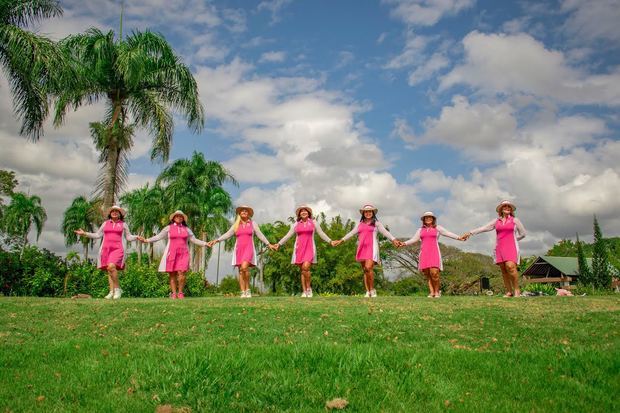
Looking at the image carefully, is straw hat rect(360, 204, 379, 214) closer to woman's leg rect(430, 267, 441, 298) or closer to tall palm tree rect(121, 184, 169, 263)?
woman's leg rect(430, 267, 441, 298)

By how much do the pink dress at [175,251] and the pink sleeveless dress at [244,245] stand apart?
4.96ft

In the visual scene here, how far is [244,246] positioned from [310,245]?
1869 millimetres

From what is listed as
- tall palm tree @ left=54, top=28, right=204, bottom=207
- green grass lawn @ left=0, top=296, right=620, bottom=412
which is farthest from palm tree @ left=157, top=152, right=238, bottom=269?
green grass lawn @ left=0, top=296, right=620, bottom=412

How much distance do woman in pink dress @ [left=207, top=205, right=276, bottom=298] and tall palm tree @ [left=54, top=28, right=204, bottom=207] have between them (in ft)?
25.6

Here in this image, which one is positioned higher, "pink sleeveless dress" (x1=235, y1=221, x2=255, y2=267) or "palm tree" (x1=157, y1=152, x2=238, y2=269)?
"palm tree" (x1=157, y1=152, x2=238, y2=269)

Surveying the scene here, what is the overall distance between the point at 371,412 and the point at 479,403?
3.51 feet

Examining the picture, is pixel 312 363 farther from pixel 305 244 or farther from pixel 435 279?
pixel 305 244

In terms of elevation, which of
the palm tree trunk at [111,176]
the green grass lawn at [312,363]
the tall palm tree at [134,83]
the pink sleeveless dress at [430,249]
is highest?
the tall palm tree at [134,83]

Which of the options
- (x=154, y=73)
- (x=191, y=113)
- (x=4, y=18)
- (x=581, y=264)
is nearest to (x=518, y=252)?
(x=191, y=113)

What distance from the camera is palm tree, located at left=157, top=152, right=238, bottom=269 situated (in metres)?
46.0

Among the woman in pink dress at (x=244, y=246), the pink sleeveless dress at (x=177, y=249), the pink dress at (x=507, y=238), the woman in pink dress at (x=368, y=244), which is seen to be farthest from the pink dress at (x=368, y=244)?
the pink sleeveless dress at (x=177, y=249)

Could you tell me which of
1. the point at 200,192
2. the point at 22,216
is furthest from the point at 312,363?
the point at 22,216

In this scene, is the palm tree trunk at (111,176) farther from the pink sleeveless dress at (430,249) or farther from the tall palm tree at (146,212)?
the tall palm tree at (146,212)

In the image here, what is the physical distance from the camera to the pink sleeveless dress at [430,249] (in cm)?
1426
